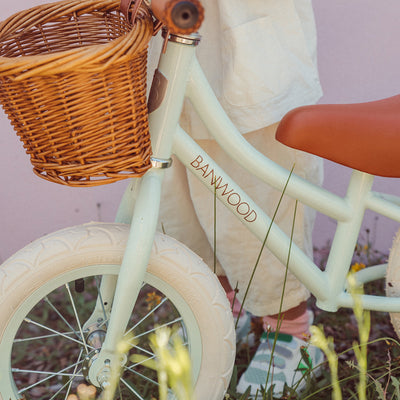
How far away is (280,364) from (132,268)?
656mm

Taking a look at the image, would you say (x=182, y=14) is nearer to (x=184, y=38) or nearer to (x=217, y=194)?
(x=184, y=38)

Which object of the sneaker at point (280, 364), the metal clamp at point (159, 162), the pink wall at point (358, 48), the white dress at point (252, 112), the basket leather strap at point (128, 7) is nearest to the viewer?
A: the basket leather strap at point (128, 7)

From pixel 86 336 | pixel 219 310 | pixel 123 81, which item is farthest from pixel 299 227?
pixel 123 81

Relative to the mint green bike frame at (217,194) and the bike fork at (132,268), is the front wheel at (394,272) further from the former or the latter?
the bike fork at (132,268)

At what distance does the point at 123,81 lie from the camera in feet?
2.72

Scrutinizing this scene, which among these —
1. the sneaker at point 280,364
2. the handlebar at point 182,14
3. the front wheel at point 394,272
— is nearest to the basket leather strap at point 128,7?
the handlebar at point 182,14

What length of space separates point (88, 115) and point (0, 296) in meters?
0.38

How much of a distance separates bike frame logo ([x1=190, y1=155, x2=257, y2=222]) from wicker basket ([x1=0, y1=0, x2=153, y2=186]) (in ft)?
0.48

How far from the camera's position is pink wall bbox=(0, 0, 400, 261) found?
184 cm

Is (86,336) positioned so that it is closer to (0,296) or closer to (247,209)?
(0,296)

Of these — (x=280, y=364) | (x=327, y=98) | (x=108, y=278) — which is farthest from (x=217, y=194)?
(x=327, y=98)

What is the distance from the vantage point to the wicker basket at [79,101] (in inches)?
30.2

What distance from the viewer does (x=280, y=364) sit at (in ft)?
4.74

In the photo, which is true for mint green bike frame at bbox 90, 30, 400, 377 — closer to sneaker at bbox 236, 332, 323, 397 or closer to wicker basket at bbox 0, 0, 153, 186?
wicker basket at bbox 0, 0, 153, 186
